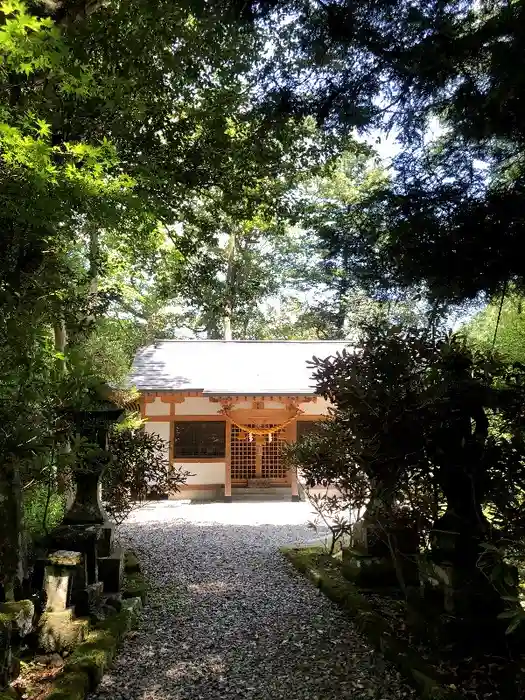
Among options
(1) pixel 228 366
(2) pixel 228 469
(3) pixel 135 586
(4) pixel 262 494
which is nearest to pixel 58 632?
(3) pixel 135 586

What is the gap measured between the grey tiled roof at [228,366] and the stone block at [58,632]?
30.1 ft

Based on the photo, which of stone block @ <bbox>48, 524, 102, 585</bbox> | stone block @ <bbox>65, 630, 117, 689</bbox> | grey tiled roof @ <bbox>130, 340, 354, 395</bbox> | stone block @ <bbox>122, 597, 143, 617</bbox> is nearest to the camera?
stone block @ <bbox>65, 630, 117, 689</bbox>

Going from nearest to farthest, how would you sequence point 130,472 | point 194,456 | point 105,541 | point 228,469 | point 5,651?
point 5,651
point 105,541
point 130,472
point 228,469
point 194,456

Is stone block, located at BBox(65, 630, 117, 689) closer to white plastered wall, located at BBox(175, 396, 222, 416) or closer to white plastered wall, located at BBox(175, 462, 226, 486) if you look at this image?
white plastered wall, located at BBox(175, 462, 226, 486)

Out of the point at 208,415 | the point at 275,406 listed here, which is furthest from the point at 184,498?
the point at 275,406

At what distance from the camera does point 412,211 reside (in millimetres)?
2740

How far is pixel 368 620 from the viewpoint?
385 centimetres

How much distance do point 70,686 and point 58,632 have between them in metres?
0.49

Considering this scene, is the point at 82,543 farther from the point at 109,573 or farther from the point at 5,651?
the point at 5,651

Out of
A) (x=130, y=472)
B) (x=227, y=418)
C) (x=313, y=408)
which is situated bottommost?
(x=130, y=472)

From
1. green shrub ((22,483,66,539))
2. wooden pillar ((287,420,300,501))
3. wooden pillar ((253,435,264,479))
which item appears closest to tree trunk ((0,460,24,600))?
green shrub ((22,483,66,539))

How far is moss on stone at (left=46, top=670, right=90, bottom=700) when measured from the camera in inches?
A: 103

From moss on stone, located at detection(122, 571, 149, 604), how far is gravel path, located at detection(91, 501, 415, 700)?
0.14m

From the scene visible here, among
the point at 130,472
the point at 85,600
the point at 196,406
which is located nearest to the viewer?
the point at 85,600
